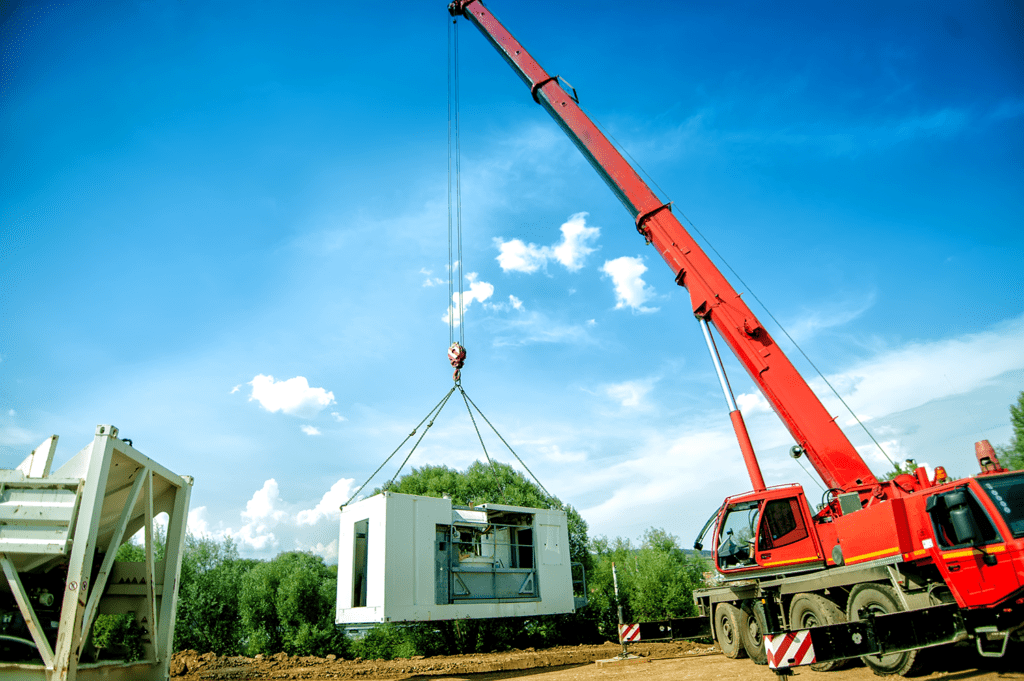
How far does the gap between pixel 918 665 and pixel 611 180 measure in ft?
31.8

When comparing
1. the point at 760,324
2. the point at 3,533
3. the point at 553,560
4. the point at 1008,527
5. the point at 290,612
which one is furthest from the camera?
the point at 290,612

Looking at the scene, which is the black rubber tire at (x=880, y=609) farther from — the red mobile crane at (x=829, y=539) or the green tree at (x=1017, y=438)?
the green tree at (x=1017, y=438)

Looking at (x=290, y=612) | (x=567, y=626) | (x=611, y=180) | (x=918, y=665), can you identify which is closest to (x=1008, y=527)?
(x=918, y=665)

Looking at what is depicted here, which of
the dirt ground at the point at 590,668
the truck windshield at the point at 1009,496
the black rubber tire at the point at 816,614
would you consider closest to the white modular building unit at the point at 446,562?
the dirt ground at the point at 590,668

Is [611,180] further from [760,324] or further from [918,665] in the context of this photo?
[918,665]

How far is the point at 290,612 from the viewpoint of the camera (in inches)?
920

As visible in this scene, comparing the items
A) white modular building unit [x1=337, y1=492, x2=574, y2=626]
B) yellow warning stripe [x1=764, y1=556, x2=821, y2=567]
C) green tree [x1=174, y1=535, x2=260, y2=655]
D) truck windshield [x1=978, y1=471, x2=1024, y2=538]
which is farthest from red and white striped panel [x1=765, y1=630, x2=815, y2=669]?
green tree [x1=174, y1=535, x2=260, y2=655]

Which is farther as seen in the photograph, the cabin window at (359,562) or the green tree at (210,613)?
the green tree at (210,613)

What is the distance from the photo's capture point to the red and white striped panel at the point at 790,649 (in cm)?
617

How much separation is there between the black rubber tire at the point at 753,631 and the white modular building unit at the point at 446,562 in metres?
4.22

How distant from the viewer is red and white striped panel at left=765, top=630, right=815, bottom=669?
6168 millimetres

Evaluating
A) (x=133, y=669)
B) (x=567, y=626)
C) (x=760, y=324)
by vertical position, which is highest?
(x=760, y=324)

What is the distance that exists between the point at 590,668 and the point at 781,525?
529 centimetres

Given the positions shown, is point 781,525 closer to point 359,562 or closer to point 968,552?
point 968,552
